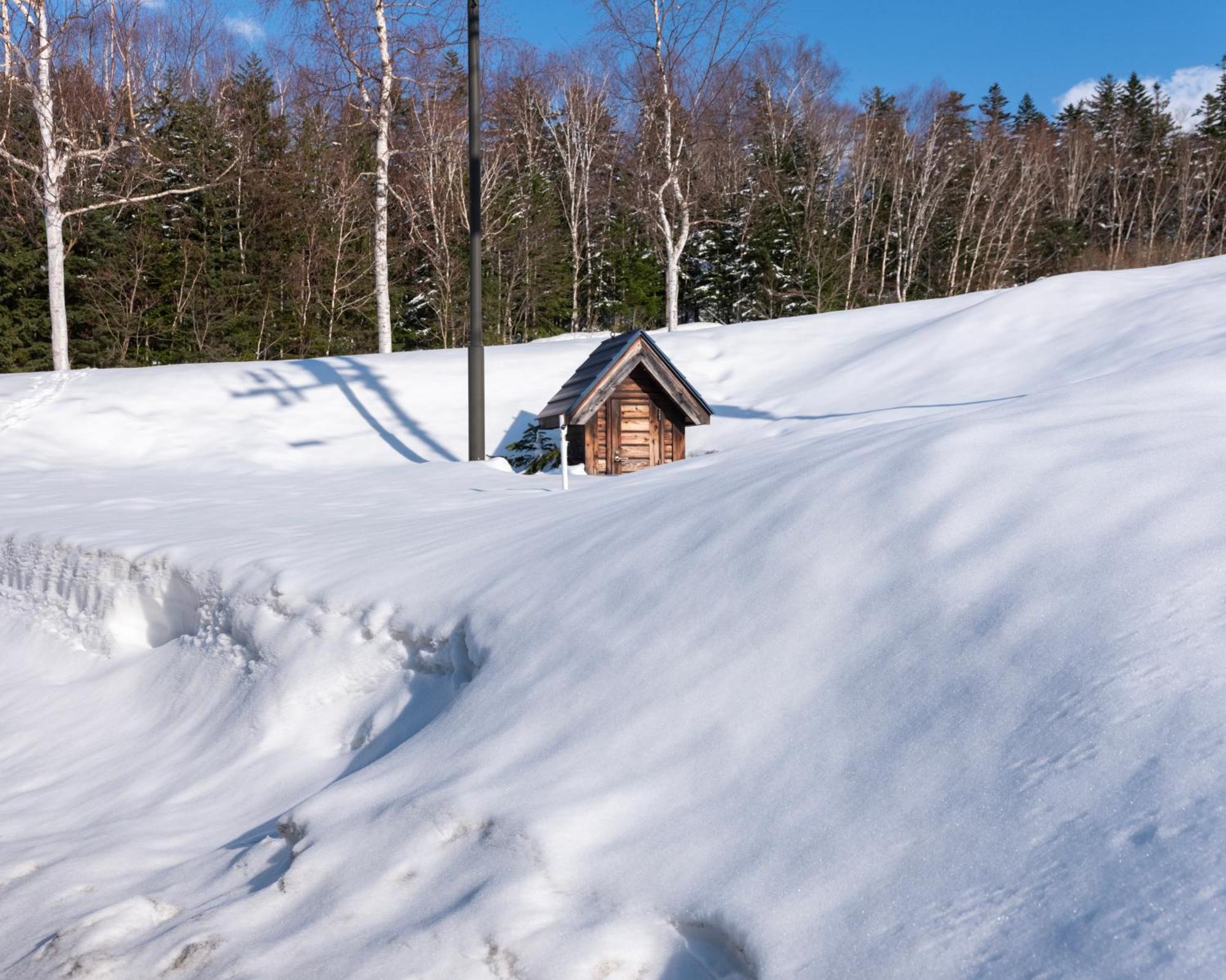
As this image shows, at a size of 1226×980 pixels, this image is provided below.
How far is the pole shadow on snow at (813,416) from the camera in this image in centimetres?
1296

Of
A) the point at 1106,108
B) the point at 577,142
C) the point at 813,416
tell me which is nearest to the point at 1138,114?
the point at 1106,108

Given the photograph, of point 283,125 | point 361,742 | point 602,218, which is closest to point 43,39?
point 283,125

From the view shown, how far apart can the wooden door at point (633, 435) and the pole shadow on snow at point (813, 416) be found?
2.59 meters

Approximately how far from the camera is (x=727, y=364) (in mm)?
→ 17375

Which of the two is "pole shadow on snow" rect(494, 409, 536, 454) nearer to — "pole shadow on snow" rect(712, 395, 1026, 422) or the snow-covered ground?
"pole shadow on snow" rect(712, 395, 1026, 422)

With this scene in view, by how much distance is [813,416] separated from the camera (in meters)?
14.2

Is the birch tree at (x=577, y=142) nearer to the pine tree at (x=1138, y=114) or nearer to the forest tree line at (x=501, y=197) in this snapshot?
the forest tree line at (x=501, y=197)

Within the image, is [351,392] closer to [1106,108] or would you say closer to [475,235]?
[475,235]

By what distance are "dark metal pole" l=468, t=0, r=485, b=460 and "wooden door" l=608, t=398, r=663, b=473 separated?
1.81 metres

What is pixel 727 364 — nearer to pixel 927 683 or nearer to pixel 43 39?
pixel 43 39

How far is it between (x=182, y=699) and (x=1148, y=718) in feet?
15.1

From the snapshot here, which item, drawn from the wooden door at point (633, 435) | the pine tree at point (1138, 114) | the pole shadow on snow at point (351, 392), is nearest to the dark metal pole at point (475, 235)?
the wooden door at point (633, 435)

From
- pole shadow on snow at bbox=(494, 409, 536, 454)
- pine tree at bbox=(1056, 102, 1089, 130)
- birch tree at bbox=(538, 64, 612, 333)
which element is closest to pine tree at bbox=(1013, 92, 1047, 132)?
pine tree at bbox=(1056, 102, 1089, 130)

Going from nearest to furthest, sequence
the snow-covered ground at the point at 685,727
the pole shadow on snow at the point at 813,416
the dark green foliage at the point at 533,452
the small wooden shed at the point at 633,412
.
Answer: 1. the snow-covered ground at the point at 685,727
2. the small wooden shed at the point at 633,412
3. the pole shadow on snow at the point at 813,416
4. the dark green foliage at the point at 533,452
